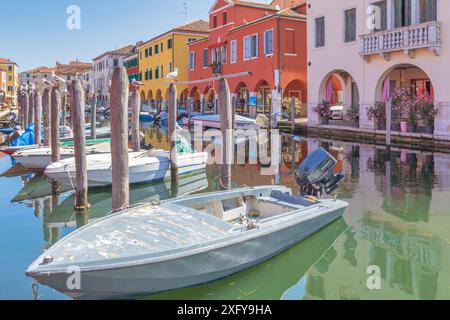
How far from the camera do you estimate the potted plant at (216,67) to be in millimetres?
33938

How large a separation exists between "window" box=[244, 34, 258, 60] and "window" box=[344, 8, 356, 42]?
7952 millimetres

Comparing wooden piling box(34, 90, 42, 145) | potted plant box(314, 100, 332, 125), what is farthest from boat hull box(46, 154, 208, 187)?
potted plant box(314, 100, 332, 125)

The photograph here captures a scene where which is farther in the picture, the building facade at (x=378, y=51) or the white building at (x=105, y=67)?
the white building at (x=105, y=67)

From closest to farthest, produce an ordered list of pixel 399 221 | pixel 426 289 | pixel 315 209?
pixel 426 289, pixel 315 209, pixel 399 221

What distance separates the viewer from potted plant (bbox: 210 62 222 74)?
33938 millimetres

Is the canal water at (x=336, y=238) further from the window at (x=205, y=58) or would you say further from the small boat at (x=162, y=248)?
the window at (x=205, y=58)

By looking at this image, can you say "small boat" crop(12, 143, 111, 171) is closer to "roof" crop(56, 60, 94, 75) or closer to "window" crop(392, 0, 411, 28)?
"window" crop(392, 0, 411, 28)

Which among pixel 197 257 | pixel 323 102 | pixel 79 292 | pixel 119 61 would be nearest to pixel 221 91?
pixel 197 257

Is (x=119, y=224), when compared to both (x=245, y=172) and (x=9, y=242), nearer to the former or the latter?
(x=9, y=242)

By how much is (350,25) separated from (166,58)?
2498 cm

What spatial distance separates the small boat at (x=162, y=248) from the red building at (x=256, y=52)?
17253mm

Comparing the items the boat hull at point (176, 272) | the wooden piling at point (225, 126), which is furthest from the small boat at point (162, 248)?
the wooden piling at point (225, 126)

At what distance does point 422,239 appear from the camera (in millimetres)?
7312

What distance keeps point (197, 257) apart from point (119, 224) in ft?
3.58
